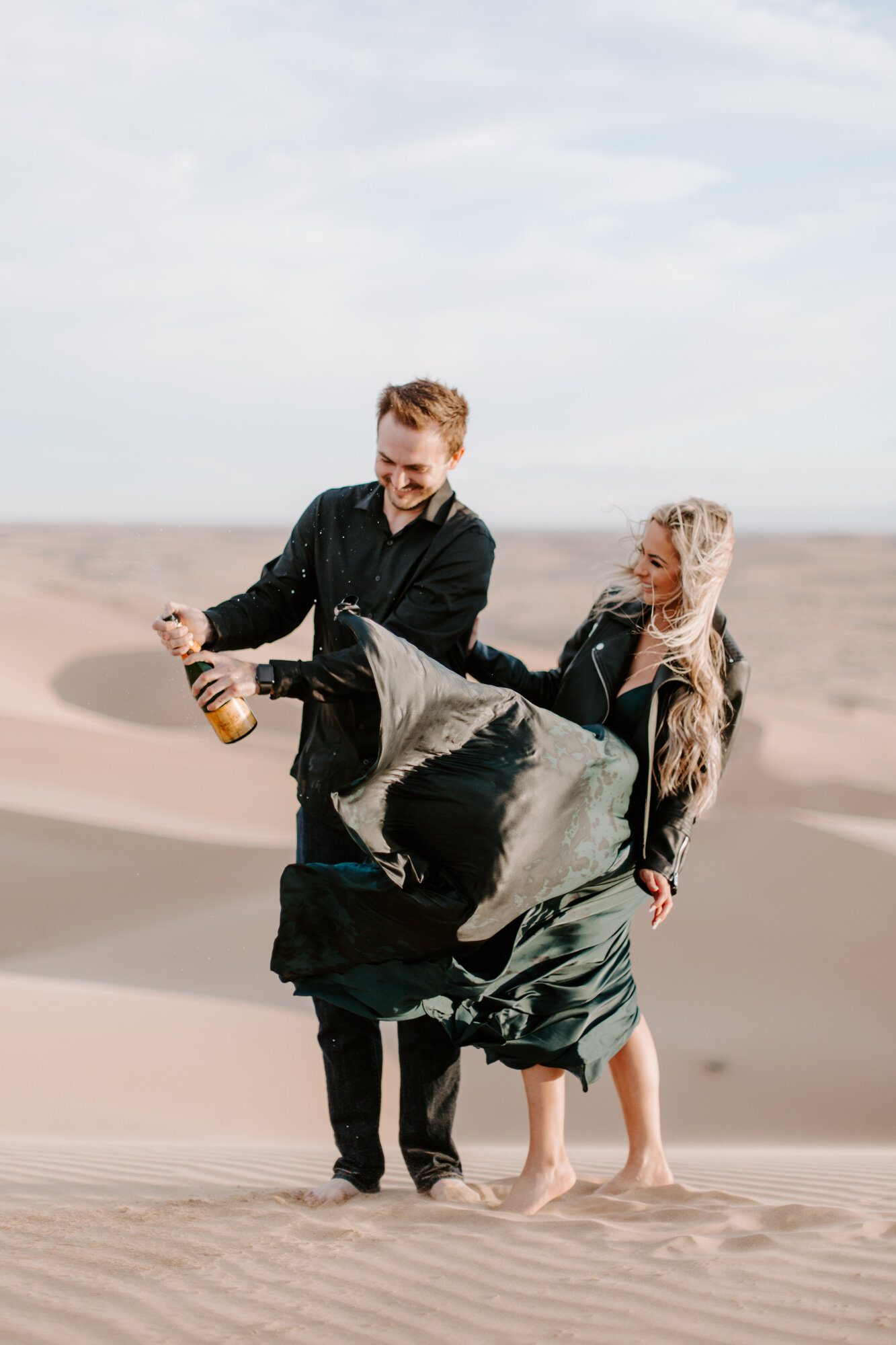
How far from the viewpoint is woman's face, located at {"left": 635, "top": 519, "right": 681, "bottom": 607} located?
344cm

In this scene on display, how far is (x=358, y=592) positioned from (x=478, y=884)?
94 centimetres

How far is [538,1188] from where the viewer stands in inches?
130

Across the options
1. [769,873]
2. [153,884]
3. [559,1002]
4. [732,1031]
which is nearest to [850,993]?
[732,1031]

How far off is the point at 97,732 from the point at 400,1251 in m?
9.63

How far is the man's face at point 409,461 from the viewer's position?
3.14 meters

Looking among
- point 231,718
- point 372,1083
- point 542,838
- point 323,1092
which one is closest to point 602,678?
point 542,838

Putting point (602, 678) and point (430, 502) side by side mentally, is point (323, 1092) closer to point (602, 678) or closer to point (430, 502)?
point (602, 678)

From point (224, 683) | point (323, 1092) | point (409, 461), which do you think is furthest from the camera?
point (323, 1092)

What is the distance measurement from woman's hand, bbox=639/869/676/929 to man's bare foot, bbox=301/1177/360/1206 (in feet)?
4.04

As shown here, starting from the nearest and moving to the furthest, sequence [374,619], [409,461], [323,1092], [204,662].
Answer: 1. [204,662]
2. [409,461]
3. [374,619]
4. [323,1092]

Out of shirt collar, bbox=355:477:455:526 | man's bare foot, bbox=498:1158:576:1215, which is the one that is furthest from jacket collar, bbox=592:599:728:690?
man's bare foot, bbox=498:1158:576:1215

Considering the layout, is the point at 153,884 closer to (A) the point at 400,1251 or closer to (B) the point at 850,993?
(B) the point at 850,993

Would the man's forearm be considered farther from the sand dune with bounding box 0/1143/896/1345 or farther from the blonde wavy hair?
the sand dune with bounding box 0/1143/896/1345

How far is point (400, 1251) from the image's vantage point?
2.75m
